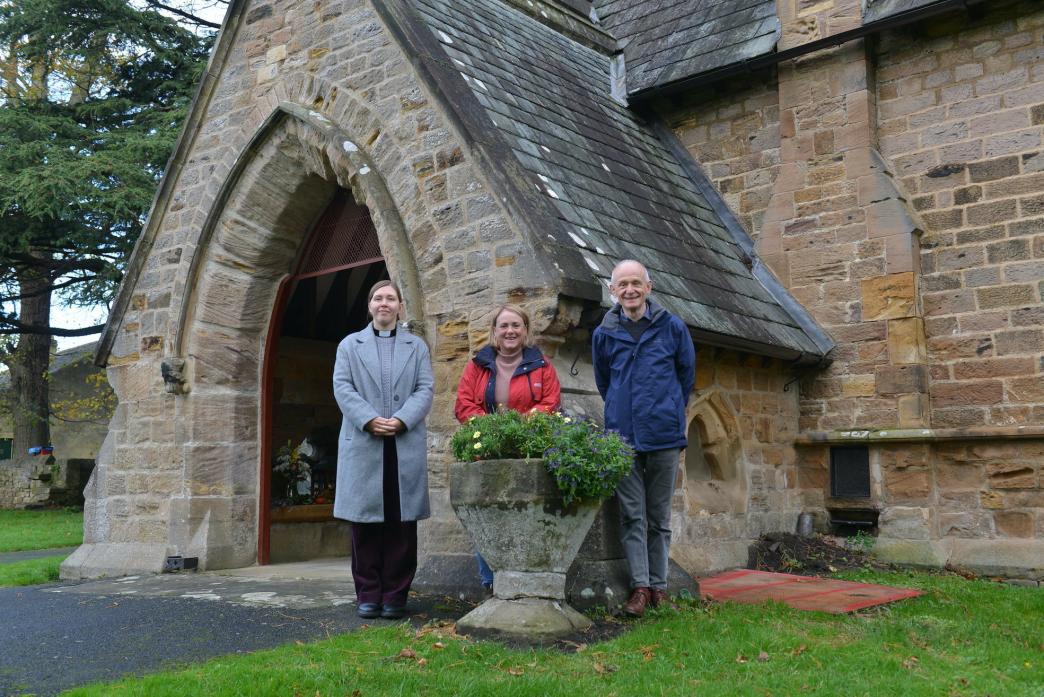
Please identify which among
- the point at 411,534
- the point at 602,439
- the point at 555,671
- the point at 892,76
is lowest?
the point at 555,671

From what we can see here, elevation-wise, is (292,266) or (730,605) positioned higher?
(292,266)

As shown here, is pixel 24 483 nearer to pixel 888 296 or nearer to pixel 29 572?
pixel 29 572

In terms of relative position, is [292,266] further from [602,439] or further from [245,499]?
[602,439]

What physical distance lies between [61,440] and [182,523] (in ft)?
81.9

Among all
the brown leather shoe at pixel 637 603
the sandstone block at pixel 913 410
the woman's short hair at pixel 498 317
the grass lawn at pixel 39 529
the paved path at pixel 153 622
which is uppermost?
the woman's short hair at pixel 498 317

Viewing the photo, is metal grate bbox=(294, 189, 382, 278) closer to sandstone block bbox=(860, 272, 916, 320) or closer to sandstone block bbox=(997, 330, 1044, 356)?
sandstone block bbox=(860, 272, 916, 320)

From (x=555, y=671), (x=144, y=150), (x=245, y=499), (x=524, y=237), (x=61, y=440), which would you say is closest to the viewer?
(x=555, y=671)

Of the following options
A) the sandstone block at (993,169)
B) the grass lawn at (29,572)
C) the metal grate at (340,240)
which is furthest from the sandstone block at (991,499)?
the grass lawn at (29,572)

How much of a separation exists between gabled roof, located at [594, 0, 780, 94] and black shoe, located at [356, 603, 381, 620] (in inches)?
244

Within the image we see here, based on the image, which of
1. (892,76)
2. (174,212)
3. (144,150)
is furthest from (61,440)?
(892,76)

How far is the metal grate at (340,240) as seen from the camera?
27.8 feet

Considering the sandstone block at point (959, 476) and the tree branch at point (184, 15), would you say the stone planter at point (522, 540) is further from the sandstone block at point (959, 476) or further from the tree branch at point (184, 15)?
the tree branch at point (184, 15)

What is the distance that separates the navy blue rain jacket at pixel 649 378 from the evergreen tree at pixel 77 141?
492 inches

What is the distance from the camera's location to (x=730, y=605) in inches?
215
